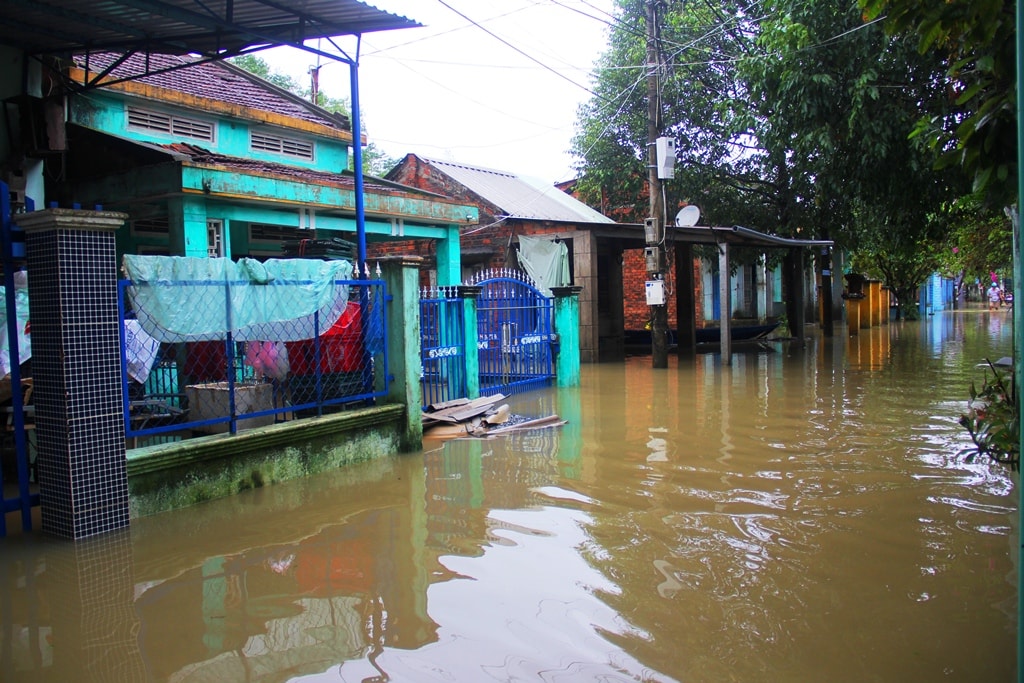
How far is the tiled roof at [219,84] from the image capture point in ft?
39.0

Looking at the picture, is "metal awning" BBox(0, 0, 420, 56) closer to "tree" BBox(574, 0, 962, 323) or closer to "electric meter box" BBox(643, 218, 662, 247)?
"tree" BBox(574, 0, 962, 323)

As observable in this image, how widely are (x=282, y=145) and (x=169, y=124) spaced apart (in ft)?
6.83

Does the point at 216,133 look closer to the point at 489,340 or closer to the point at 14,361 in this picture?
the point at 489,340

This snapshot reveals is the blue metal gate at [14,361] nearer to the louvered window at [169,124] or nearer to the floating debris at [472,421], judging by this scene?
the floating debris at [472,421]

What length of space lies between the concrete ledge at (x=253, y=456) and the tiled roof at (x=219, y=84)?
702 cm

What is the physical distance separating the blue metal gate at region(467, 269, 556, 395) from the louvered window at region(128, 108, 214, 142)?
15.9 ft

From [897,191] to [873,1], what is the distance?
10.2m

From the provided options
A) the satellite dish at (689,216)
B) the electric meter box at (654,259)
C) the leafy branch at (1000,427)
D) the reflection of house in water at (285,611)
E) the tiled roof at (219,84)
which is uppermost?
the tiled roof at (219,84)

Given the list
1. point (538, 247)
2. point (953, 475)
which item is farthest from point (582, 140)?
point (953, 475)

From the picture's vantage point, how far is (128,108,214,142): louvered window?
11500 mm

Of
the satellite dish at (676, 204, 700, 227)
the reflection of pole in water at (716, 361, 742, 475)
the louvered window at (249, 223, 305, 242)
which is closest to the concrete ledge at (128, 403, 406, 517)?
the reflection of pole in water at (716, 361, 742, 475)

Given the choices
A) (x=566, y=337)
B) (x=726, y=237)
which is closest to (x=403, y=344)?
(x=566, y=337)

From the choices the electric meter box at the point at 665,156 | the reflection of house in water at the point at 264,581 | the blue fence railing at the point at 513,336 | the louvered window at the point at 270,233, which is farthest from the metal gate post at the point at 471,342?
the electric meter box at the point at 665,156

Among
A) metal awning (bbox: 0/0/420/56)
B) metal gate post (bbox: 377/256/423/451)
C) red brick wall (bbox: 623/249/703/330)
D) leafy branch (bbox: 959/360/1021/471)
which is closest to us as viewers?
leafy branch (bbox: 959/360/1021/471)
